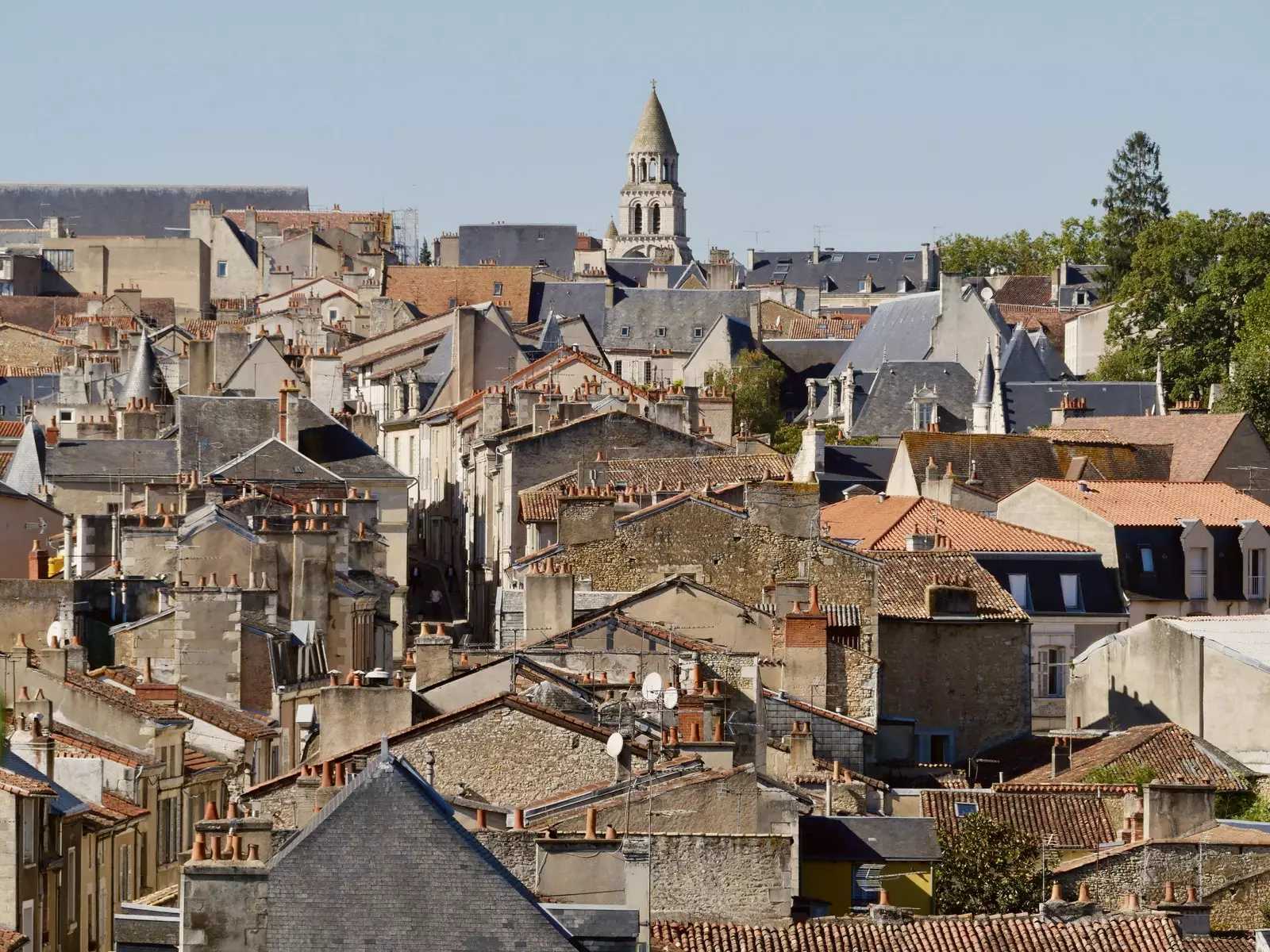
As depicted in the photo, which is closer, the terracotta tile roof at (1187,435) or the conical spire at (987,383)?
the terracotta tile roof at (1187,435)

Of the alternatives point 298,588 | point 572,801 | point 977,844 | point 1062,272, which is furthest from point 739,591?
point 1062,272

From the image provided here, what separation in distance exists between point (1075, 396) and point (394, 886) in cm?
5293

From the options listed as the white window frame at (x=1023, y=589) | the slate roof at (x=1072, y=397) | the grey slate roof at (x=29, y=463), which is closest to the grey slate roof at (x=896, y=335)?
the slate roof at (x=1072, y=397)

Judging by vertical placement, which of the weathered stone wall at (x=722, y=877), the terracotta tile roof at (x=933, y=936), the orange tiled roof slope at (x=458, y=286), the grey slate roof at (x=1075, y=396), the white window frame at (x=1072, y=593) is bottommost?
the terracotta tile roof at (x=933, y=936)

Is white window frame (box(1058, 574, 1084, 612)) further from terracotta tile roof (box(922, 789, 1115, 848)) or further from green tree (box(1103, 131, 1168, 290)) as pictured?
green tree (box(1103, 131, 1168, 290))

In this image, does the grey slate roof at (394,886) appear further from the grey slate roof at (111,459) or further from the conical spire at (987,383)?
the conical spire at (987,383)

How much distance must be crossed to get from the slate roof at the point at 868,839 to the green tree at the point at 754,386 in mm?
46781

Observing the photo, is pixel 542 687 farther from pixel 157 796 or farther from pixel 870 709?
pixel 870 709

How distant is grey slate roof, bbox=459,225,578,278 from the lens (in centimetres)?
11544

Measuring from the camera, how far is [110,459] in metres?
48.0

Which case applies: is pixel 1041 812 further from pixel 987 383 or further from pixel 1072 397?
pixel 987 383

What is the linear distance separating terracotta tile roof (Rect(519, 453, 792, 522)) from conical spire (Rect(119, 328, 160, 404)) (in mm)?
14690

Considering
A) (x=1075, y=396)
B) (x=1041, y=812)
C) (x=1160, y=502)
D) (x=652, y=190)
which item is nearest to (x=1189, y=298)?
(x=1075, y=396)

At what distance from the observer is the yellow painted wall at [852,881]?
23.3 metres
